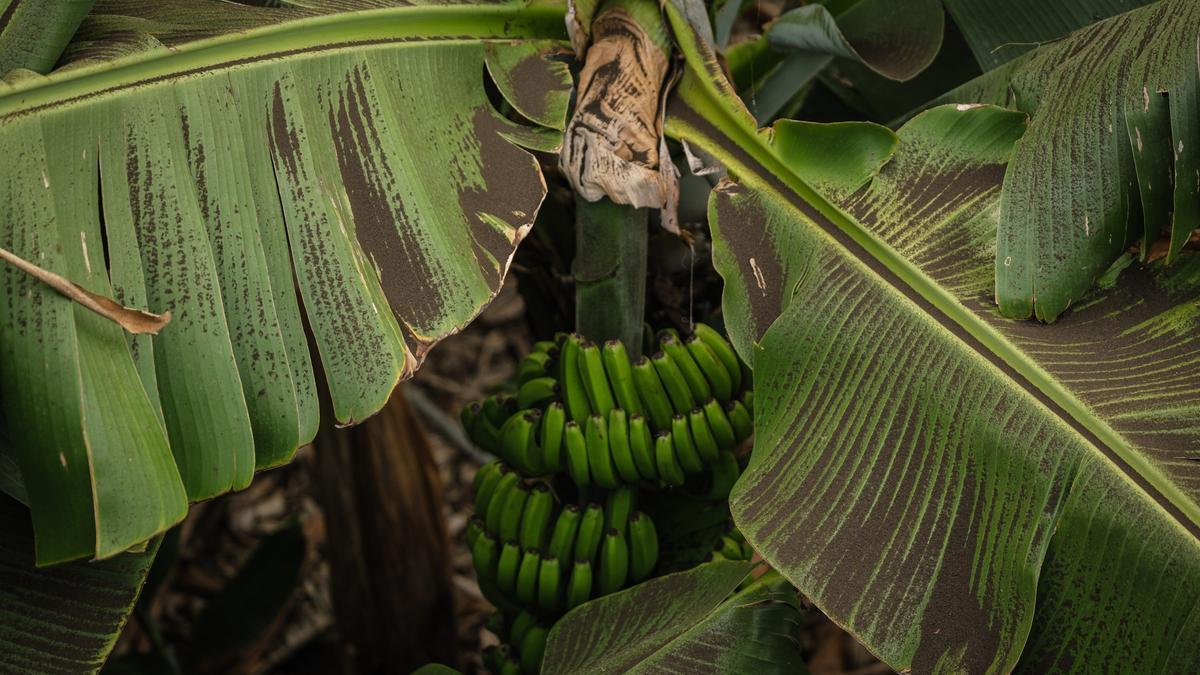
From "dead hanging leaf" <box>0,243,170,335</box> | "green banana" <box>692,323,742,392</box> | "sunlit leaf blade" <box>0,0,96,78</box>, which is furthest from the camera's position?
"green banana" <box>692,323,742,392</box>

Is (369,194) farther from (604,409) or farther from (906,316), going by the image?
(906,316)

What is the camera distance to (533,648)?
892 mm

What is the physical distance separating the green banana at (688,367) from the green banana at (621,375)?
0.04 meters

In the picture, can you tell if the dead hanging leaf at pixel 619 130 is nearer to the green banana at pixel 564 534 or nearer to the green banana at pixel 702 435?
the green banana at pixel 702 435

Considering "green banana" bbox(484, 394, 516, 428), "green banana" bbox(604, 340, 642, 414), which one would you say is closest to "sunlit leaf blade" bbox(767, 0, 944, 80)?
"green banana" bbox(604, 340, 642, 414)

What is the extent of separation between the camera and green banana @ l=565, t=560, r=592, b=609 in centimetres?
83

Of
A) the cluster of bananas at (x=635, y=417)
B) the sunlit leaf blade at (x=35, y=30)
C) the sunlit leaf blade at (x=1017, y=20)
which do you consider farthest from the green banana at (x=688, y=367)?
the sunlit leaf blade at (x=35, y=30)

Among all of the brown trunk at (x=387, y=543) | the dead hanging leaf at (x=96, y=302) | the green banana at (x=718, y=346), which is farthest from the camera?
the brown trunk at (x=387, y=543)

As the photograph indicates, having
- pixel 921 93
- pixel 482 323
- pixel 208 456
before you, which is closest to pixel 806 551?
pixel 208 456

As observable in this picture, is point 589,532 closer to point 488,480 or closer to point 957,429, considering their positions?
point 488,480

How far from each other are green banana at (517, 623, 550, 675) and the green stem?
0.96 ft

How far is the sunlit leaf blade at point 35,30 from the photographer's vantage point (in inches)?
24.8

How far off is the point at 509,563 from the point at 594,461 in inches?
5.4

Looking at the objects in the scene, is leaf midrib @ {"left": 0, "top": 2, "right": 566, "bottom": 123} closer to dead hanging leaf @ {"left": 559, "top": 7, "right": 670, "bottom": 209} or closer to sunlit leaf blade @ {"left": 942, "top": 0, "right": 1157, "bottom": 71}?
dead hanging leaf @ {"left": 559, "top": 7, "right": 670, "bottom": 209}
